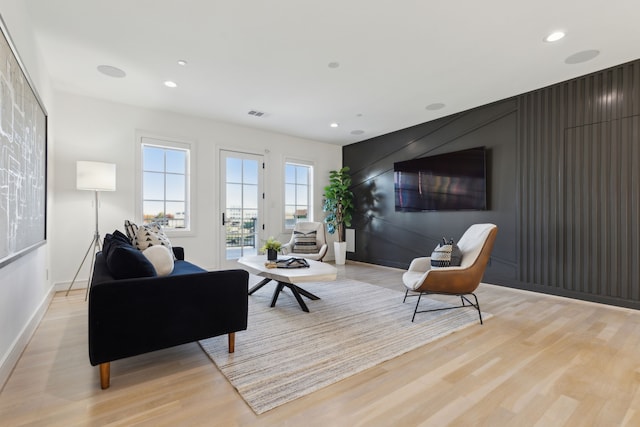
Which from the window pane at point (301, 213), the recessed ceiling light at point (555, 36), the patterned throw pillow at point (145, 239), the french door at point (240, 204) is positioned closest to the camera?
the recessed ceiling light at point (555, 36)

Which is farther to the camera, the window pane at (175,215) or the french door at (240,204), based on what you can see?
the french door at (240,204)

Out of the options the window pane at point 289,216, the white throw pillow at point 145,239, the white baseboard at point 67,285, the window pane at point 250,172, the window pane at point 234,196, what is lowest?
the white baseboard at point 67,285

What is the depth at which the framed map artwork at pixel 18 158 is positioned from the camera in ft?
5.74

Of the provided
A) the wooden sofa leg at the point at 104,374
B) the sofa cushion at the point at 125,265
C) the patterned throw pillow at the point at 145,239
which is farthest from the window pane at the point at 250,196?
the wooden sofa leg at the point at 104,374

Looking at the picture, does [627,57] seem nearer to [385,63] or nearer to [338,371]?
[385,63]

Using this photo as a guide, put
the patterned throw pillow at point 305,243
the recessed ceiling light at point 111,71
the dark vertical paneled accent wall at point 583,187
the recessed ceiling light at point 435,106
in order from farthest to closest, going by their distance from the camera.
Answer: the patterned throw pillow at point 305,243
the recessed ceiling light at point 435,106
the recessed ceiling light at point 111,71
the dark vertical paneled accent wall at point 583,187

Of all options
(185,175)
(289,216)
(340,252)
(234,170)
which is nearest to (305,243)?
(289,216)

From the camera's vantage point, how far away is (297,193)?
6.37 meters

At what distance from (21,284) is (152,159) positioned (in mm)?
2815

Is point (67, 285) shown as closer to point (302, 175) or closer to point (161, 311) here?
point (161, 311)

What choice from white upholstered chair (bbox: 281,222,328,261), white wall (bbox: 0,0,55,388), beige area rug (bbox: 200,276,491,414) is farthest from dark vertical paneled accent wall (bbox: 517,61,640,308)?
white wall (bbox: 0,0,55,388)

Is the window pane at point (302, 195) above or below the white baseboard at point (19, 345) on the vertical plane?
above

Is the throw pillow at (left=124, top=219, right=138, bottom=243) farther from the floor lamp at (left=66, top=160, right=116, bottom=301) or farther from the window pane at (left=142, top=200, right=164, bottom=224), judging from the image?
the window pane at (left=142, top=200, right=164, bottom=224)

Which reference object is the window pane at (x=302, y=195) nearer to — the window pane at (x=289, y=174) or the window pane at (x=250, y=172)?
the window pane at (x=289, y=174)
